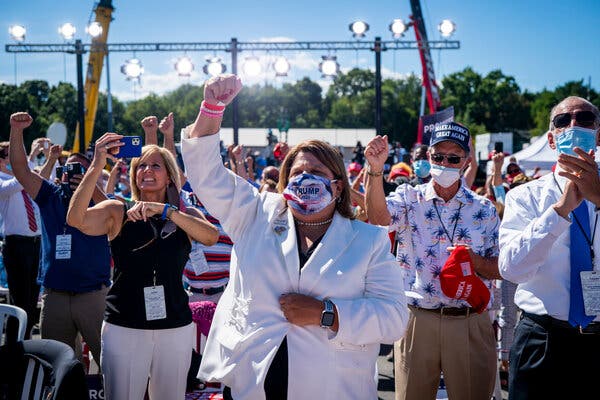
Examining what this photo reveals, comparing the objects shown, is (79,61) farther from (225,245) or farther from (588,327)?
(588,327)

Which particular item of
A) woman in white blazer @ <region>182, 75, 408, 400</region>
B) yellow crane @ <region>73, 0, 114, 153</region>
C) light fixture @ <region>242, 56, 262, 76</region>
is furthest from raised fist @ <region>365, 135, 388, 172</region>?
yellow crane @ <region>73, 0, 114, 153</region>

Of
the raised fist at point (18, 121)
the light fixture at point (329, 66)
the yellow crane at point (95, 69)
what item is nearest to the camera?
the raised fist at point (18, 121)

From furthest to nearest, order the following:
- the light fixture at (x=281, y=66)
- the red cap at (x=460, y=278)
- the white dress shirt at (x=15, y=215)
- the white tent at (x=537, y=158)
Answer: the light fixture at (x=281, y=66) < the white tent at (x=537, y=158) < the white dress shirt at (x=15, y=215) < the red cap at (x=460, y=278)

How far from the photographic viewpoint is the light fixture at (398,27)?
787 inches

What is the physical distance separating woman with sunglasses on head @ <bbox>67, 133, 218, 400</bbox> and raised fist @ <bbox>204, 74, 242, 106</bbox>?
1.30m

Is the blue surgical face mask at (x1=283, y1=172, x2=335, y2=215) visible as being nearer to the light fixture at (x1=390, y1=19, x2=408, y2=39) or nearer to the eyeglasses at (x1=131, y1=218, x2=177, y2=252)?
the eyeglasses at (x1=131, y1=218, x2=177, y2=252)

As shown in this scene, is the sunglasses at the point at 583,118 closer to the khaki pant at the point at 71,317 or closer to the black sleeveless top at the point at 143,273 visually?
the black sleeveless top at the point at 143,273

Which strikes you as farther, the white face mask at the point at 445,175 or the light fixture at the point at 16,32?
the light fixture at the point at 16,32

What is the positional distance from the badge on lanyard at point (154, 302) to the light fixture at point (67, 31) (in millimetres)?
19631

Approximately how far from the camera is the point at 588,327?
268cm

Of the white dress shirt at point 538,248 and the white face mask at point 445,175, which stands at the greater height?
the white face mask at point 445,175

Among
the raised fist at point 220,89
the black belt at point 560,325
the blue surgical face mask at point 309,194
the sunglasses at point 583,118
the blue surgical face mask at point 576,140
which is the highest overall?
the raised fist at point 220,89

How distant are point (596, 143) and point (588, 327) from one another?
A: 34.2 inches

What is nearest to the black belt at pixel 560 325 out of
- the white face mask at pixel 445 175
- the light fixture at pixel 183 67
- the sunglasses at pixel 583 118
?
the sunglasses at pixel 583 118
